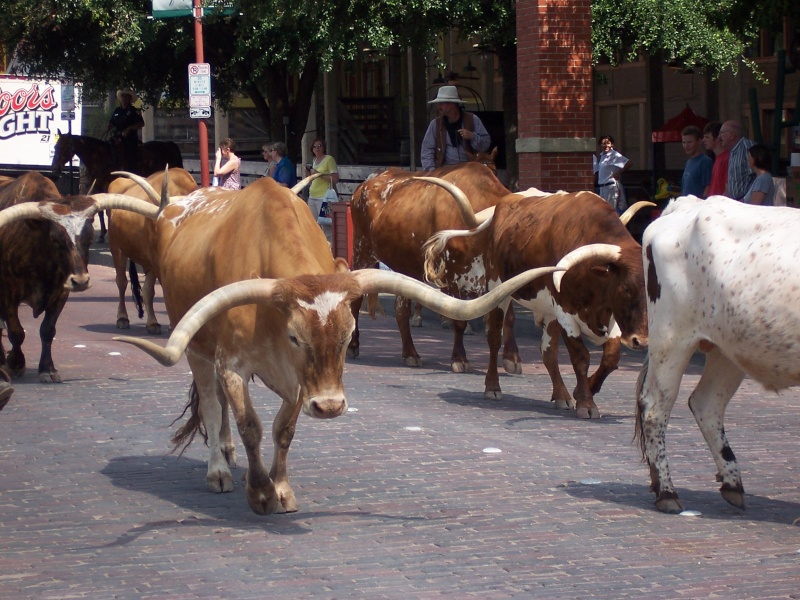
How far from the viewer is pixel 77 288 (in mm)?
11227

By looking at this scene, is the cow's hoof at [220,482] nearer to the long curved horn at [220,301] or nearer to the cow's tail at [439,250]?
the long curved horn at [220,301]

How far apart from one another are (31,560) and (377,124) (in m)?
30.1

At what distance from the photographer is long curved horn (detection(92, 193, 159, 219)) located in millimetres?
9134

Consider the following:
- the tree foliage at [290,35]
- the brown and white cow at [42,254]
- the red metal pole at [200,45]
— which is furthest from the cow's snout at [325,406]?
the red metal pole at [200,45]

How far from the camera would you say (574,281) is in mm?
9891

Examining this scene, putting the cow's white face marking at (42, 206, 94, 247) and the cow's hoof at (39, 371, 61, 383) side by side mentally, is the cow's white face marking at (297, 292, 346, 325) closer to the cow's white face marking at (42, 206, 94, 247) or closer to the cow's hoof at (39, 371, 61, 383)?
the cow's white face marking at (42, 206, 94, 247)

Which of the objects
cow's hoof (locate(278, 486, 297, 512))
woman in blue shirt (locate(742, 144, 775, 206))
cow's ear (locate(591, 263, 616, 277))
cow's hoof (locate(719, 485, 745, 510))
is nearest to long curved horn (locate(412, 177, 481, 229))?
cow's ear (locate(591, 263, 616, 277))

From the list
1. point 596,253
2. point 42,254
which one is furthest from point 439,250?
point 42,254

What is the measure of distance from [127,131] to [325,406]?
59.2ft

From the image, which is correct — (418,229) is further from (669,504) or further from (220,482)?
(669,504)

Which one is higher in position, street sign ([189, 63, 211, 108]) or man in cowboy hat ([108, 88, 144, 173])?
street sign ([189, 63, 211, 108])

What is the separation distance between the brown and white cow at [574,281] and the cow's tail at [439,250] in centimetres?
30

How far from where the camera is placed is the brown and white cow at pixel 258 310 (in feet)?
21.0

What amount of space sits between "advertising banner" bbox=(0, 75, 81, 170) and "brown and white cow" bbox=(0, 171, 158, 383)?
25.3 m
